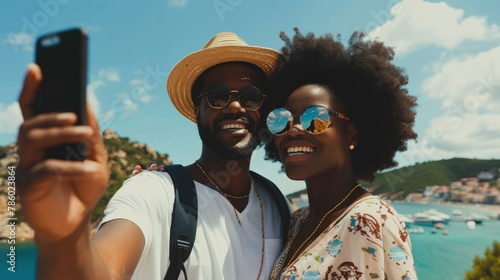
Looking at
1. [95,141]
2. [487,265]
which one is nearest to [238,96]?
[95,141]

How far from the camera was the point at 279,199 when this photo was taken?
362 centimetres

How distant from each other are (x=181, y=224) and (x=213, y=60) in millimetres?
1837

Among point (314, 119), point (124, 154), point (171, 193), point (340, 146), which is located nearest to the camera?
point (171, 193)

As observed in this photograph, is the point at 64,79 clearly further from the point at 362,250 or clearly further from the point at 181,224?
the point at 362,250

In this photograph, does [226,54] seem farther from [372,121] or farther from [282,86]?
[372,121]

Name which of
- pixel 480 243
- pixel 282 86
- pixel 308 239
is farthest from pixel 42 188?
pixel 480 243

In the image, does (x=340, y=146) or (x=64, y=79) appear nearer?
(x=64, y=79)

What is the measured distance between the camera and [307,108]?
3.06m

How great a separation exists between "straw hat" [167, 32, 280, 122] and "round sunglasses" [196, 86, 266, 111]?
323mm

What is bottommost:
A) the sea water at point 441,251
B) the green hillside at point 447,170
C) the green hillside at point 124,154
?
the sea water at point 441,251

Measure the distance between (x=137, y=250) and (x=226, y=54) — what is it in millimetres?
2174

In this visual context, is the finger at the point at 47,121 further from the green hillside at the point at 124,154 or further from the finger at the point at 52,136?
the green hillside at the point at 124,154

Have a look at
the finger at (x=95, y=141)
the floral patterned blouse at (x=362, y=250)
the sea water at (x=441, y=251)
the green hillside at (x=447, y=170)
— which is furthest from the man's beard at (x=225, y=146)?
the green hillside at (x=447, y=170)

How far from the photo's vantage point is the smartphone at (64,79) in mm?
1098
